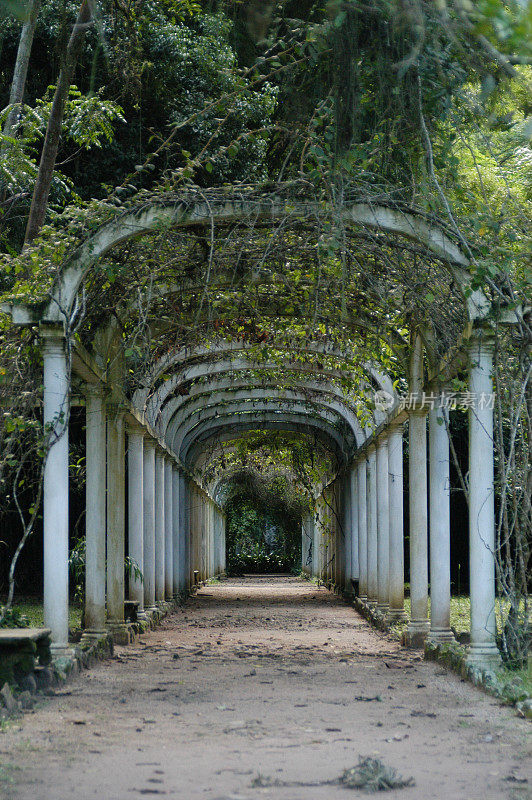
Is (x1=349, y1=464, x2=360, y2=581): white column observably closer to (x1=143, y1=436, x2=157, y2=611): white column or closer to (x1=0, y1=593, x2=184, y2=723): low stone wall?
(x1=143, y1=436, x2=157, y2=611): white column

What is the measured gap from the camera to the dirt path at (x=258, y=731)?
401 centimetres

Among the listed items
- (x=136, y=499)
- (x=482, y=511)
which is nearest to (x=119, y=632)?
(x=136, y=499)

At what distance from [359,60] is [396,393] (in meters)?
5.37

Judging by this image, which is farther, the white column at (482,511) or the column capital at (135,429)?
the column capital at (135,429)

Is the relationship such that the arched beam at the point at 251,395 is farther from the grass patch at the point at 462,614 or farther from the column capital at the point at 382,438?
the grass patch at the point at 462,614

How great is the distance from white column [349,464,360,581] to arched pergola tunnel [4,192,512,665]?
41mm

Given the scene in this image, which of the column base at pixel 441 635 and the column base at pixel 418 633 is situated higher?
the column base at pixel 441 635

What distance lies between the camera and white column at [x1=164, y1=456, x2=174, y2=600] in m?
15.7

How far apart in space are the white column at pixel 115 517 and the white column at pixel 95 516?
92 cm

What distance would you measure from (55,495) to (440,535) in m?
3.55

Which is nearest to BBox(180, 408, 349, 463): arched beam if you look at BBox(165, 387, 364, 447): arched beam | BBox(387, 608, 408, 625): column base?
BBox(165, 387, 364, 447): arched beam

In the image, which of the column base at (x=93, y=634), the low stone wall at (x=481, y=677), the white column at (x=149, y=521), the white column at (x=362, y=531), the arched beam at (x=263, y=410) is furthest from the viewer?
the arched beam at (x=263, y=410)

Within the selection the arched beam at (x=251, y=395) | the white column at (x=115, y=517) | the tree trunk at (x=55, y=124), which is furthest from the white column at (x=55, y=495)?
the arched beam at (x=251, y=395)

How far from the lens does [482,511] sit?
719 centimetres
